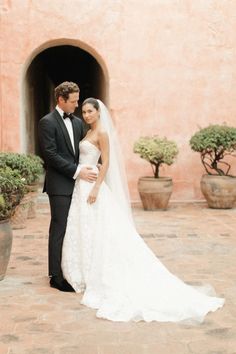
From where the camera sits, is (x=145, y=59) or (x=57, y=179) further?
(x=145, y=59)

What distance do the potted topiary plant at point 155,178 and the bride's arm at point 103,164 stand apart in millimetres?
4662

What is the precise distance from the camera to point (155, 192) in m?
9.56

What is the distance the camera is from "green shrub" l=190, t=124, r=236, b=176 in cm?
966

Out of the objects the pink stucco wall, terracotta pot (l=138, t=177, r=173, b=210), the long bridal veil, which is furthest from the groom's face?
the pink stucco wall

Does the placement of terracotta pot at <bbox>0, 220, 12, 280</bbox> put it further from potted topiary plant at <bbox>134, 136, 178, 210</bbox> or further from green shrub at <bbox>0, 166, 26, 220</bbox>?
potted topiary plant at <bbox>134, 136, 178, 210</bbox>

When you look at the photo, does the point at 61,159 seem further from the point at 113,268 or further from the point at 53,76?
the point at 53,76

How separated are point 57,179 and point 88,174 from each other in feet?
1.04

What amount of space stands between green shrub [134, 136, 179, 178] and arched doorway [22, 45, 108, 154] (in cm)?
244

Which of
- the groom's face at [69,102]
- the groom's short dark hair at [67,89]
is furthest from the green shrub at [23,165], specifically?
the groom's short dark hair at [67,89]

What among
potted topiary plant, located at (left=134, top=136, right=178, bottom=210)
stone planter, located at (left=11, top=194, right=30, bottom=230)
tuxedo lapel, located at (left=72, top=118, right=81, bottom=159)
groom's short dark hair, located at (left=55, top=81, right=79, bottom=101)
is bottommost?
stone planter, located at (left=11, top=194, right=30, bottom=230)

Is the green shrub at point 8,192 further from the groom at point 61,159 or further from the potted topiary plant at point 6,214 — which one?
the groom at point 61,159

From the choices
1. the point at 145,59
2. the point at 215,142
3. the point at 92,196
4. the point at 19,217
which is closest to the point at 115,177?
the point at 92,196

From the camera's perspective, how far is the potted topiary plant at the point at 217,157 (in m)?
9.68

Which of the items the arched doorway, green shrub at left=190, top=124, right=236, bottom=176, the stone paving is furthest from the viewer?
the arched doorway
